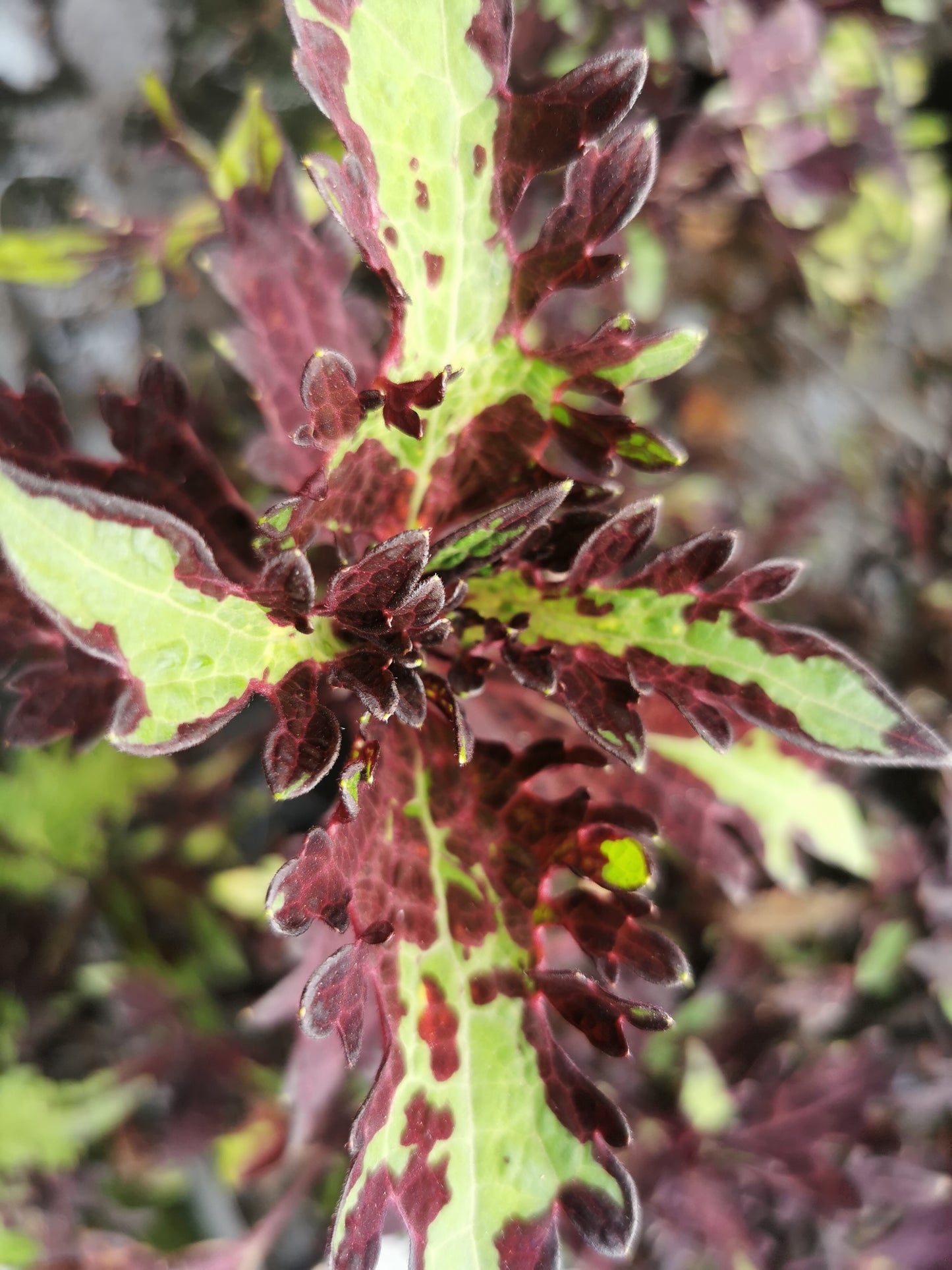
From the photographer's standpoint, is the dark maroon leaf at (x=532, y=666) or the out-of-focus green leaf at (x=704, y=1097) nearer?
the dark maroon leaf at (x=532, y=666)

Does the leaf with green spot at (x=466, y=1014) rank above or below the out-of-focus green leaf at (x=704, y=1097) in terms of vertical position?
above

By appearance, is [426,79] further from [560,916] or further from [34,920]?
[34,920]

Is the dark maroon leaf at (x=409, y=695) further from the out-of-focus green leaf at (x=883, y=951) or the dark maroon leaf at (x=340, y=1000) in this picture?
the out-of-focus green leaf at (x=883, y=951)

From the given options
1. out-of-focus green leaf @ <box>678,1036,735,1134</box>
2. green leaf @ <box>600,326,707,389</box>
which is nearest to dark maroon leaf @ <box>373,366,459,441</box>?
green leaf @ <box>600,326,707,389</box>

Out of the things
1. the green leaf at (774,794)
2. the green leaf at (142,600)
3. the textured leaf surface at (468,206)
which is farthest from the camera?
the green leaf at (774,794)

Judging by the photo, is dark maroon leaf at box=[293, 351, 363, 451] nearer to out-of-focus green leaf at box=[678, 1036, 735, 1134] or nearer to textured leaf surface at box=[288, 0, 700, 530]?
textured leaf surface at box=[288, 0, 700, 530]

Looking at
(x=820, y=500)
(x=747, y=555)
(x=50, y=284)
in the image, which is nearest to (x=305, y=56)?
(x=50, y=284)

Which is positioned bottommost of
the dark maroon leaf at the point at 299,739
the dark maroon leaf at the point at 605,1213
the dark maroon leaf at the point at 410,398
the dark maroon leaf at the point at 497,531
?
the dark maroon leaf at the point at 605,1213

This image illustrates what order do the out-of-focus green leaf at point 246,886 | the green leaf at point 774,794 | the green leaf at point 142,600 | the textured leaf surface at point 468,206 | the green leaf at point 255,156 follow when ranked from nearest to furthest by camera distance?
1. the green leaf at point 142,600
2. the textured leaf surface at point 468,206
3. the green leaf at point 255,156
4. the green leaf at point 774,794
5. the out-of-focus green leaf at point 246,886

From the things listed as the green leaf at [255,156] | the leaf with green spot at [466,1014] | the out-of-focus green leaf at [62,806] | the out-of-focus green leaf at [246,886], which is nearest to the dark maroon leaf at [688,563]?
the leaf with green spot at [466,1014]
